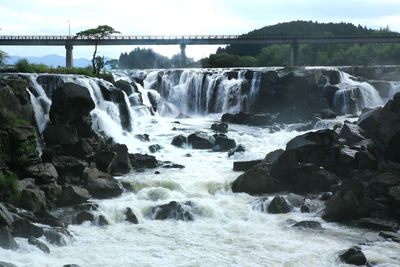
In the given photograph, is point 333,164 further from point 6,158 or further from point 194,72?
point 194,72

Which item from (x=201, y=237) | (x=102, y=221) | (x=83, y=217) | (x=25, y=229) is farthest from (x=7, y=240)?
(x=201, y=237)

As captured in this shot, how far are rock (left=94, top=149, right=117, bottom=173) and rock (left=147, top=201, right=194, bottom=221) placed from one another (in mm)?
6337

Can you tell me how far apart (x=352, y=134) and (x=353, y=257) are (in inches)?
589

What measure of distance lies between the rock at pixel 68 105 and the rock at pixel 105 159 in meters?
3.27

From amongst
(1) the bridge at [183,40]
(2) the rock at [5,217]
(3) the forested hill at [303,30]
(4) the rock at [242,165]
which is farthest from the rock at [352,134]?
(3) the forested hill at [303,30]

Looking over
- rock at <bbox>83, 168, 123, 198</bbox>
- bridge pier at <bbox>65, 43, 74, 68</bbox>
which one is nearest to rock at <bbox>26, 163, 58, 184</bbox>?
rock at <bbox>83, 168, 123, 198</bbox>

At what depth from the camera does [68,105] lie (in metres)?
28.6

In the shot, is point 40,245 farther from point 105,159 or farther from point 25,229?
point 105,159

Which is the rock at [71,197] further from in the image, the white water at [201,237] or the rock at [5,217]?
the rock at [5,217]

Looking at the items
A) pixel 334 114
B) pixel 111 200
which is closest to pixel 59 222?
pixel 111 200

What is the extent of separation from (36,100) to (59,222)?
13612 mm

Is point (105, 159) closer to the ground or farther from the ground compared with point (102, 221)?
farther from the ground

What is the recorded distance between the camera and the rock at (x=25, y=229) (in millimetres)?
17156

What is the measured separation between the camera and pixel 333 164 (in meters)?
26.6
